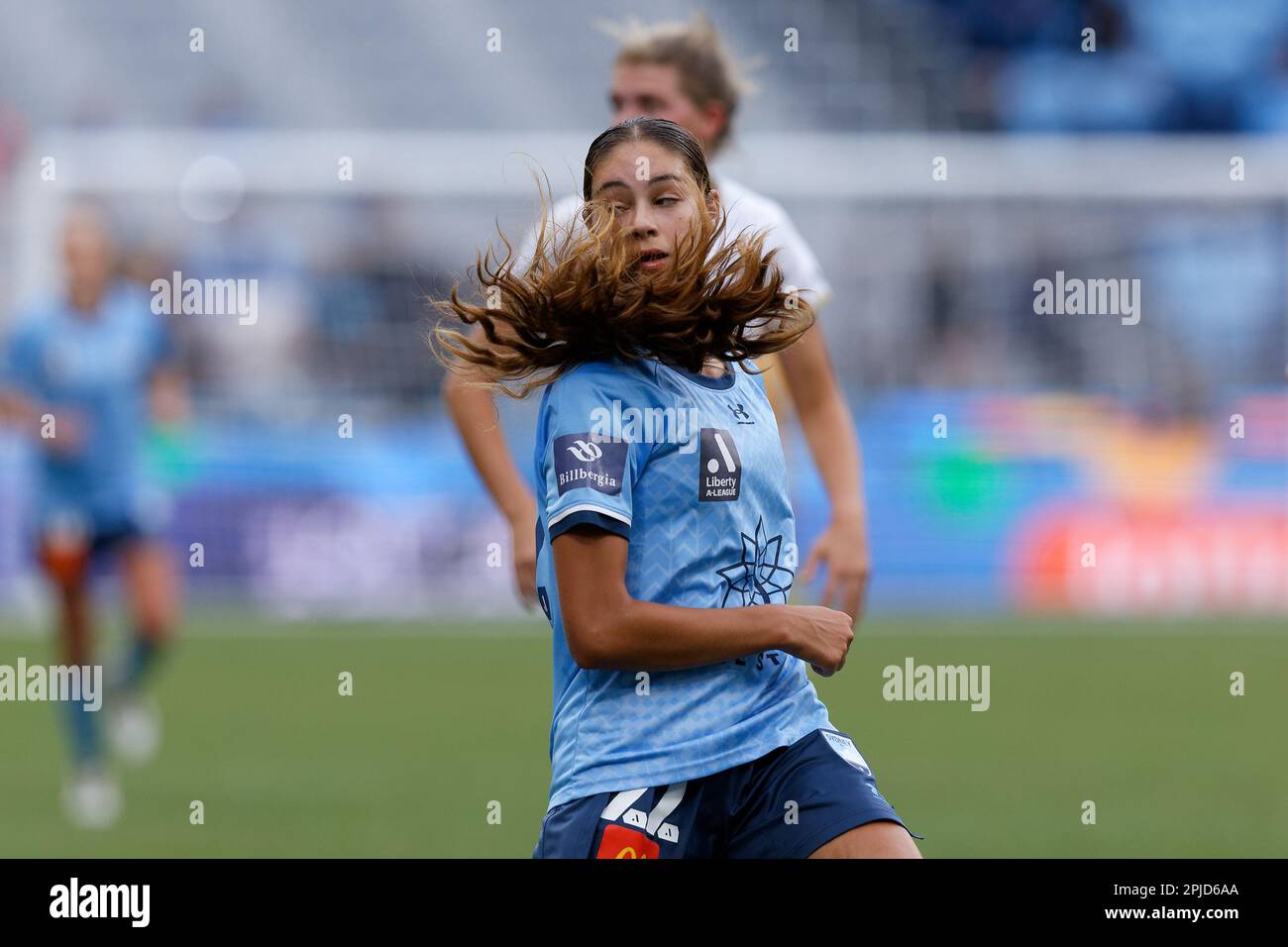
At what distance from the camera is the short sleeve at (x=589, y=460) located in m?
2.70

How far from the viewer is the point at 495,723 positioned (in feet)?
30.5

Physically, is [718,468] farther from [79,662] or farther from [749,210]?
[79,662]

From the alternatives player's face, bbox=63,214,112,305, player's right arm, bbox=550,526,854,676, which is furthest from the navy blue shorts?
player's face, bbox=63,214,112,305

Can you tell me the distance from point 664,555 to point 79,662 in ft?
17.9

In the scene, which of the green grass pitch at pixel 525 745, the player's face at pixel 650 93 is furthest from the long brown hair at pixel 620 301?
the green grass pitch at pixel 525 745

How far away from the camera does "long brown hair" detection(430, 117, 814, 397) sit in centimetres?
281

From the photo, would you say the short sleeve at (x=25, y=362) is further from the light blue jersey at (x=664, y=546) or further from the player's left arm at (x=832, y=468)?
the light blue jersey at (x=664, y=546)

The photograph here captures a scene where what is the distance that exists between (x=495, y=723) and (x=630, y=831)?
6.62 meters

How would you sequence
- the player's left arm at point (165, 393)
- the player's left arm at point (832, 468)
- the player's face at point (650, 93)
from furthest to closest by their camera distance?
the player's left arm at point (165, 393) → the player's face at point (650, 93) → the player's left arm at point (832, 468)

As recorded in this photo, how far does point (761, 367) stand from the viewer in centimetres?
393

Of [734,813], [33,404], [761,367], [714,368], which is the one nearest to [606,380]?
[714,368]

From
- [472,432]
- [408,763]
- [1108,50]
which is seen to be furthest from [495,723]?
[1108,50]

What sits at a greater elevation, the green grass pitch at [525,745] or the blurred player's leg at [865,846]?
the blurred player's leg at [865,846]

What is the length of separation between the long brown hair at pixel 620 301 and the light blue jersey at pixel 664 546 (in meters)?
0.06
